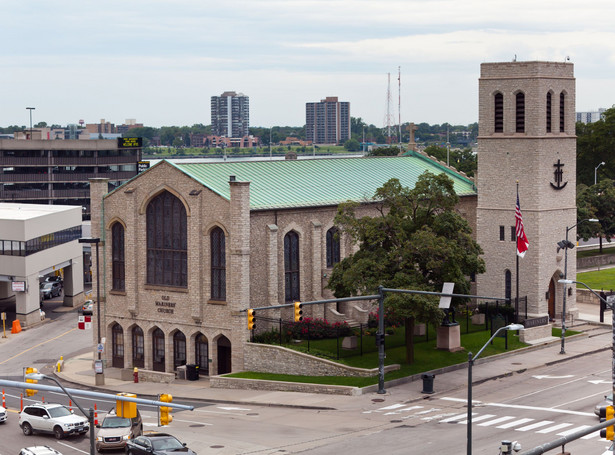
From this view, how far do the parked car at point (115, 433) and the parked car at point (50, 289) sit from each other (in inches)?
2222

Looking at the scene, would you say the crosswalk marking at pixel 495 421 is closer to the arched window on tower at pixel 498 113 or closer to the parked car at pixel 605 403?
the parked car at pixel 605 403

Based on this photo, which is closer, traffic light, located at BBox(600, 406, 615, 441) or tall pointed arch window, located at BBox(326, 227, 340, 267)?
traffic light, located at BBox(600, 406, 615, 441)

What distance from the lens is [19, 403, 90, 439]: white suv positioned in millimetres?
44812

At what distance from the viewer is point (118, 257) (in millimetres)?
66312

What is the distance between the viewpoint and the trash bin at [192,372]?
61.0 metres

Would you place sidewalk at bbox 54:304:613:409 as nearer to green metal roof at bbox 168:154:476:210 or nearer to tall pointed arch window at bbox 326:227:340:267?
green metal roof at bbox 168:154:476:210

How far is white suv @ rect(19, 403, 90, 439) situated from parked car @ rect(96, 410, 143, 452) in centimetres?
183

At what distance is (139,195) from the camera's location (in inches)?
2534

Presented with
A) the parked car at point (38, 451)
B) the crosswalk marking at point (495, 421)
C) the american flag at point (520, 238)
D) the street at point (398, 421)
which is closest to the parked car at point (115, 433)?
the street at point (398, 421)

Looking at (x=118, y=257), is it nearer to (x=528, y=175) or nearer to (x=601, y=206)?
(x=528, y=175)

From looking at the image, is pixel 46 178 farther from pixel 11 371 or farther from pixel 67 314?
pixel 11 371

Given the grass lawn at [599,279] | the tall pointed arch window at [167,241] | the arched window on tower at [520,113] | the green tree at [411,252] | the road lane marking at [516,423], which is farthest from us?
the grass lawn at [599,279]

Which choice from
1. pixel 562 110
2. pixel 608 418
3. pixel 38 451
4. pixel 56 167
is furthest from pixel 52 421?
pixel 56 167

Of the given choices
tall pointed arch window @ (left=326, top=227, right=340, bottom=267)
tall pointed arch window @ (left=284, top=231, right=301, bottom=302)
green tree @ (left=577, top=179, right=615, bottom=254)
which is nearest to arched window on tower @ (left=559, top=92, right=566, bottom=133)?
tall pointed arch window @ (left=326, top=227, right=340, bottom=267)
